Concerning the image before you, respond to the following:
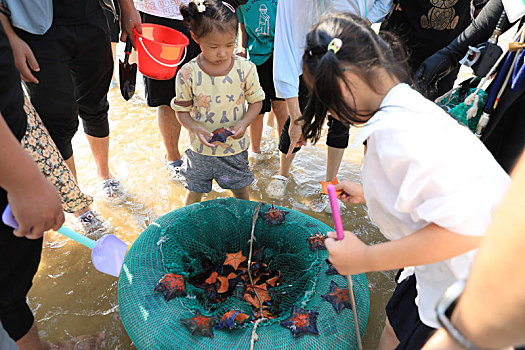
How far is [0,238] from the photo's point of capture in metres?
1.07

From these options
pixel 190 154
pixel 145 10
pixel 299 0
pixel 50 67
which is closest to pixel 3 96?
pixel 50 67

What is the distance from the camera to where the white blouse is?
90cm

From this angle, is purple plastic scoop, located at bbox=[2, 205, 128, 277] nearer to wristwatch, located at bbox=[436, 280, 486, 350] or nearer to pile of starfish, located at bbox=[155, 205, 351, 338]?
pile of starfish, located at bbox=[155, 205, 351, 338]

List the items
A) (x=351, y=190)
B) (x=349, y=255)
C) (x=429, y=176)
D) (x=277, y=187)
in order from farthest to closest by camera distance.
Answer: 1. (x=277, y=187)
2. (x=351, y=190)
3. (x=349, y=255)
4. (x=429, y=176)

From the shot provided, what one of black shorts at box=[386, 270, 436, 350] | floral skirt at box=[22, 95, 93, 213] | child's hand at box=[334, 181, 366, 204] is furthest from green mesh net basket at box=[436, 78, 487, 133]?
floral skirt at box=[22, 95, 93, 213]

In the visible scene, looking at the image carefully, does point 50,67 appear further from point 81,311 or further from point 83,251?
point 81,311

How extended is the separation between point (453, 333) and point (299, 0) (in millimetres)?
1805

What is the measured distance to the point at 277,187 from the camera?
2.88m

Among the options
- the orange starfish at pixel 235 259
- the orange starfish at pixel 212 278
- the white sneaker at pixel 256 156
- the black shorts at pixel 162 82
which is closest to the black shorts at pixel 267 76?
the black shorts at pixel 162 82

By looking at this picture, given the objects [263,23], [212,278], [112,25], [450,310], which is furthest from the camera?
[112,25]

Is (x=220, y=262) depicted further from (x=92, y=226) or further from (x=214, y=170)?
(x=92, y=226)

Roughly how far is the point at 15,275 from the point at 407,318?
4.64 feet

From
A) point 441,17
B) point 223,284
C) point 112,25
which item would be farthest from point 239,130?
point 112,25

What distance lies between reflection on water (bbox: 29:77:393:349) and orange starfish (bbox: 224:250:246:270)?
0.63m
